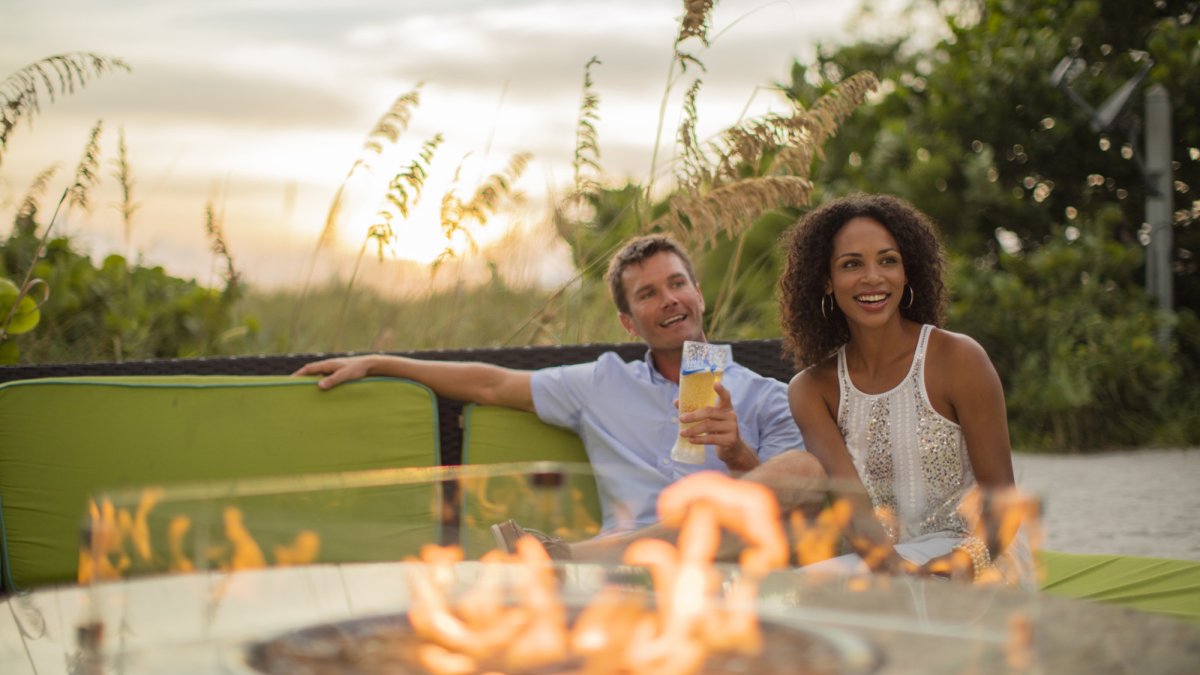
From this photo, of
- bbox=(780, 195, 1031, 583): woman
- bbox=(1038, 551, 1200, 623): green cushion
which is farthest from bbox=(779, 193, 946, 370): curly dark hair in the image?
bbox=(1038, 551, 1200, 623): green cushion

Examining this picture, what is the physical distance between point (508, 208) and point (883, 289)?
→ 2.38m

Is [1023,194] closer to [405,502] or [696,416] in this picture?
[696,416]

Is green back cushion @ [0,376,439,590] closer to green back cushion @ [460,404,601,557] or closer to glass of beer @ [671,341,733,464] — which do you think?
glass of beer @ [671,341,733,464]

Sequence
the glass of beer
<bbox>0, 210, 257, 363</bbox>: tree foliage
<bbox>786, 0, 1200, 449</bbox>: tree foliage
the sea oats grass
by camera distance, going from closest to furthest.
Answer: the glass of beer < the sea oats grass < <bbox>0, 210, 257, 363</bbox>: tree foliage < <bbox>786, 0, 1200, 449</bbox>: tree foliage

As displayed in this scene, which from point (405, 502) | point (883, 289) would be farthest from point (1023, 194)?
point (405, 502)

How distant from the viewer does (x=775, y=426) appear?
108 inches

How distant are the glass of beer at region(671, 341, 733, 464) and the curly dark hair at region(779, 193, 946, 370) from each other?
0.45m

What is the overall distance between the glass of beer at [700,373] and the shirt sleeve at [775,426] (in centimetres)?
38

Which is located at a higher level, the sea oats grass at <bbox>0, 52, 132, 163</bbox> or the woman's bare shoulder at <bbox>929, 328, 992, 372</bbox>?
the sea oats grass at <bbox>0, 52, 132, 163</bbox>

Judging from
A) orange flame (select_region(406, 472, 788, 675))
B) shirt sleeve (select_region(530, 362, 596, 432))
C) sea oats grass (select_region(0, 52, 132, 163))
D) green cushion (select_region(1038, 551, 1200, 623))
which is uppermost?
sea oats grass (select_region(0, 52, 132, 163))

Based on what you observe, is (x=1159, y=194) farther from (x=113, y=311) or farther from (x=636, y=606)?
(x=636, y=606)

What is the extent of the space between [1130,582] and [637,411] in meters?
1.17

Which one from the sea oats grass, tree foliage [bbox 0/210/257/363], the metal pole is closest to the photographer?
the sea oats grass

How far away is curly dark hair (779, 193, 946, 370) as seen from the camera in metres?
2.56
